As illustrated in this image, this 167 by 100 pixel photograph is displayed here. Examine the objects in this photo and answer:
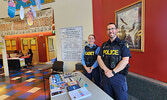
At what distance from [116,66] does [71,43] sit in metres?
2.53

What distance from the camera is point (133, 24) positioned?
2070 millimetres

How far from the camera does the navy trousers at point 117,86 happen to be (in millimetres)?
1464

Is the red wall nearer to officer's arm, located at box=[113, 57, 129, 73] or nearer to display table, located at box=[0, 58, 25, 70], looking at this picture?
officer's arm, located at box=[113, 57, 129, 73]

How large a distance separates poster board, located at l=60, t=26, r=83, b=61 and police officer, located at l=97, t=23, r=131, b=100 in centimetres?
213

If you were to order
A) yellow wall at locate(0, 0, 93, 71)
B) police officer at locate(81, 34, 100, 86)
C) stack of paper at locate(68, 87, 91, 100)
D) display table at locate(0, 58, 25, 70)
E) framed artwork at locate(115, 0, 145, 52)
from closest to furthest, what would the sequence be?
stack of paper at locate(68, 87, 91, 100), framed artwork at locate(115, 0, 145, 52), police officer at locate(81, 34, 100, 86), yellow wall at locate(0, 0, 93, 71), display table at locate(0, 58, 25, 70)

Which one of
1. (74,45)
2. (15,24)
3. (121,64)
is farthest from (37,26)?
(121,64)

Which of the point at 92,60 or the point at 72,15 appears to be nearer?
the point at 92,60

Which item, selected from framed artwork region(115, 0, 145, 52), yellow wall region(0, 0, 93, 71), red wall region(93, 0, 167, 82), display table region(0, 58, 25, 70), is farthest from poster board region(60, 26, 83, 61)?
display table region(0, 58, 25, 70)

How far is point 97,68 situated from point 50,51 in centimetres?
634

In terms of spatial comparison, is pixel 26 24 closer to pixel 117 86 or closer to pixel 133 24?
pixel 133 24

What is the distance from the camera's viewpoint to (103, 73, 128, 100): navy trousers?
1464 mm

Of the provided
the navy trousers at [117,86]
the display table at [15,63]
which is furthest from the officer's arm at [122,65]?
the display table at [15,63]

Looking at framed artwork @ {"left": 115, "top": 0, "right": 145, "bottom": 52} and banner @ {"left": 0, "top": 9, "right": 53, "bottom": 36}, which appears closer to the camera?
framed artwork @ {"left": 115, "top": 0, "right": 145, "bottom": 52}

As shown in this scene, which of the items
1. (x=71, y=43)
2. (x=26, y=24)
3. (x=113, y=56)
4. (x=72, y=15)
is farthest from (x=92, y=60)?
(x=26, y=24)
